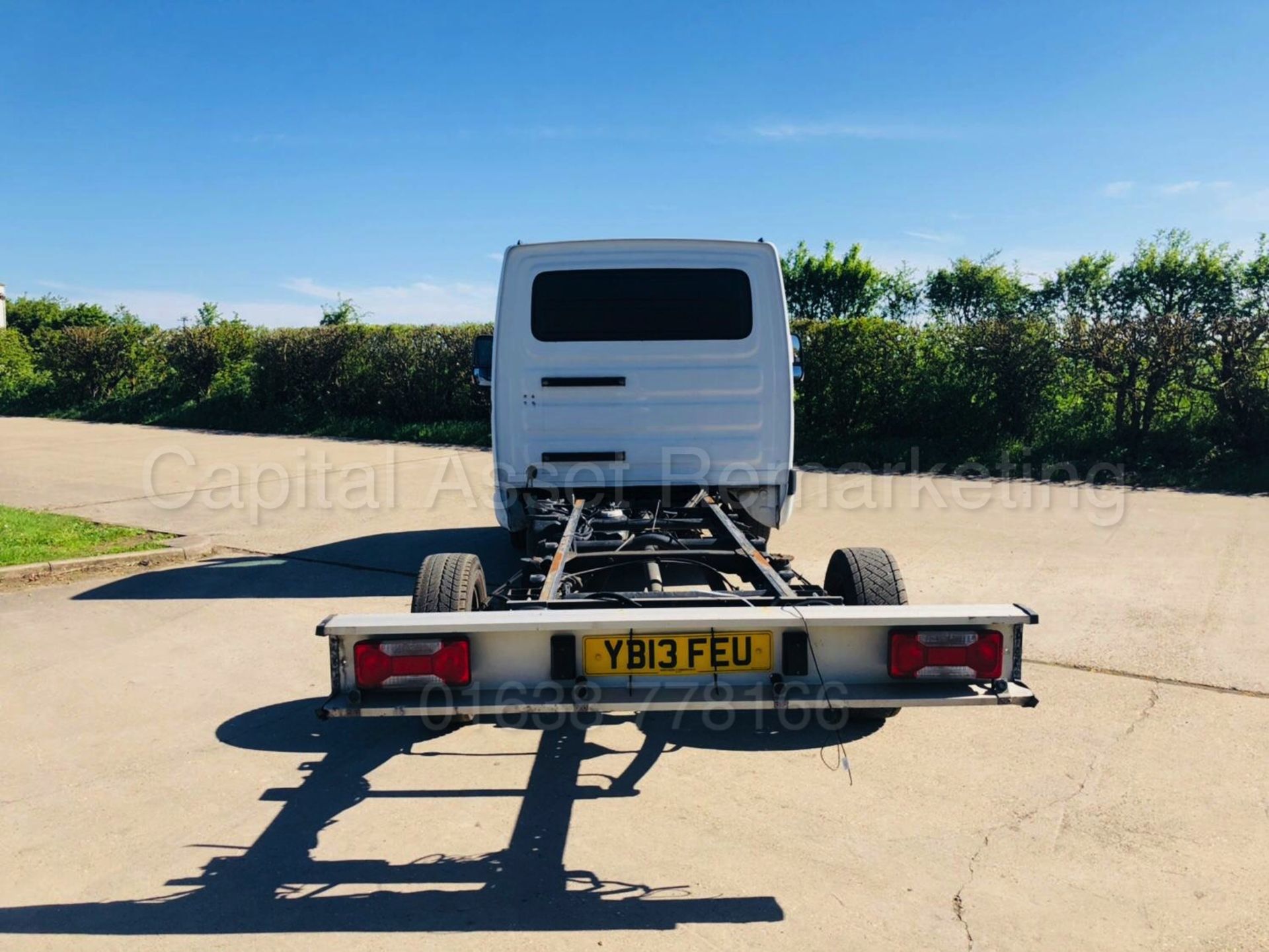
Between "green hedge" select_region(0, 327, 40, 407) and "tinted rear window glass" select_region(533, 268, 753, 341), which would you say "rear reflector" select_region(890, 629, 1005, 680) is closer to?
"tinted rear window glass" select_region(533, 268, 753, 341)

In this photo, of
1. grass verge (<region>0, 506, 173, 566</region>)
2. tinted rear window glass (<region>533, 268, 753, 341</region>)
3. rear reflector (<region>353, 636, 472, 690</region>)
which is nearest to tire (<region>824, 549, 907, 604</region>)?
rear reflector (<region>353, 636, 472, 690</region>)

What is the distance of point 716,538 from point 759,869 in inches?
91.0

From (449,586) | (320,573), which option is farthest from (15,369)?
(449,586)

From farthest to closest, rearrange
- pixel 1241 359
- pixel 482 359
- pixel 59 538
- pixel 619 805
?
pixel 1241 359
pixel 59 538
pixel 482 359
pixel 619 805

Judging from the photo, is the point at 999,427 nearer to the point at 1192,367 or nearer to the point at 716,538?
the point at 1192,367

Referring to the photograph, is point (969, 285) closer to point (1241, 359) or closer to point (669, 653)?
point (1241, 359)

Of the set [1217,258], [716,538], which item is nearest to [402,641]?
[716,538]

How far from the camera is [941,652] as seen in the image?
9.99ft

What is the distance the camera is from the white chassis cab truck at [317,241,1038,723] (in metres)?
2.98

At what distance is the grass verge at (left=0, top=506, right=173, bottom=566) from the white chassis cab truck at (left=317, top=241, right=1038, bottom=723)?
3262 mm

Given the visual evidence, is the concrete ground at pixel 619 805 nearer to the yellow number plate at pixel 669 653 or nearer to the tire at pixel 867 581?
the tire at pixel 867 581

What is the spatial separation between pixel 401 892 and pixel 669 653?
1.10 meters

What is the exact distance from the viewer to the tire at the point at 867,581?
3.98 metres

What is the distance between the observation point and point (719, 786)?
3586 mm
